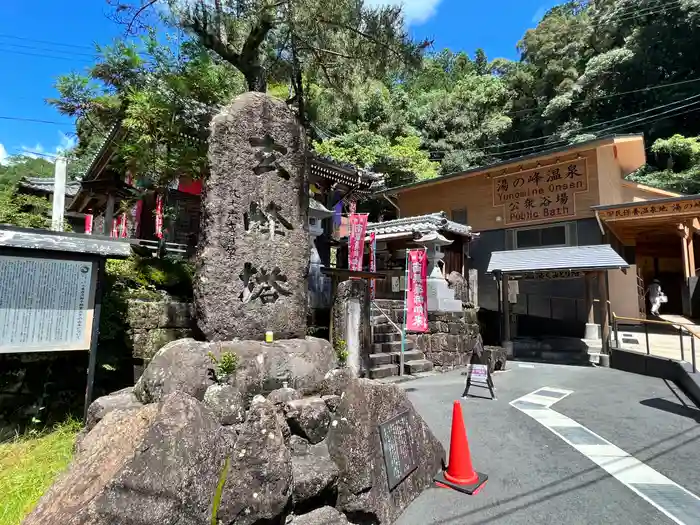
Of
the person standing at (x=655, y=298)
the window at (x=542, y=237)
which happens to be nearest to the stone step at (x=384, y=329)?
the window at (x=542, y=237)

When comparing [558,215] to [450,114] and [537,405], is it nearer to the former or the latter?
[537,405]

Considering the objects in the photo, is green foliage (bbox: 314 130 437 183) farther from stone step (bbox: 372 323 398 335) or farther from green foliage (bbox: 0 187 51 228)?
green foliage (bbox: 0 187 51 228)

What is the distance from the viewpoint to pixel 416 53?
9852 millimetres

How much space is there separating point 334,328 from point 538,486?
17.5 ft

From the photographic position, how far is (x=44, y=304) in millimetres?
5004

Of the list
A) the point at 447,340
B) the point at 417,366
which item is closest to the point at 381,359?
the point at 417,366

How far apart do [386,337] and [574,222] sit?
35.6 feet

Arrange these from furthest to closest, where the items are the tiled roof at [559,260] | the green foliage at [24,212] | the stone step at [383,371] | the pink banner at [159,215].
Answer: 1. the pink banner at [159,215]
2. the tiled roof at [559,260]
3. the green foliage at [24,212]
4. the stone step at [383,371]

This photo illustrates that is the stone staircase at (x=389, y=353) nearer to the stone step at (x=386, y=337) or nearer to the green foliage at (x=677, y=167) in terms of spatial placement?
the stone step at (x=386, y=337)

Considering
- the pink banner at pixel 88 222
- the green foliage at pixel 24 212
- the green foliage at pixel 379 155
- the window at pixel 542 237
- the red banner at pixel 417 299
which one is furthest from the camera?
the green foliage at pixel 379 155

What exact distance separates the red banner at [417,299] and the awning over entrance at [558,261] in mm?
4858

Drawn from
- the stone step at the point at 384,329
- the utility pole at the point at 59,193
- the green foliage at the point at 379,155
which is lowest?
the stone step at the point at 384,329

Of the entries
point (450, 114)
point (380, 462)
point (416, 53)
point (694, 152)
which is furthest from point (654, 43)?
point (380, 462)

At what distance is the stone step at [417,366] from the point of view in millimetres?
11578
